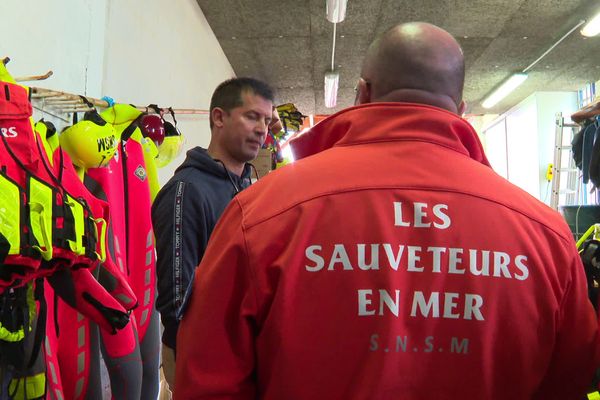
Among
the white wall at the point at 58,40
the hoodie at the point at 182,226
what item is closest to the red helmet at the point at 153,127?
the white wall at the point at 58,40

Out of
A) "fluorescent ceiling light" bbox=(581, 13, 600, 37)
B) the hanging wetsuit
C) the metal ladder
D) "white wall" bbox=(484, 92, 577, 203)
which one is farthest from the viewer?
"white wall" bbox=(484, 92, 577, 203)

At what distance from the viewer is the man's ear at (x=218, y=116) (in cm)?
193

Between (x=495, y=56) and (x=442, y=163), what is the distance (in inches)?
219

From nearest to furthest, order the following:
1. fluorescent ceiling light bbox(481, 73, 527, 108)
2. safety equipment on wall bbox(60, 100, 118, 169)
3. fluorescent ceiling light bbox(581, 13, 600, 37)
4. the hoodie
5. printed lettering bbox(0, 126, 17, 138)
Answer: printed lettering bbox(0, 126, 17, 138) < the hoodie < safety equipment on wall bbox(60, 100, 118, 169) < fluorescent ceiling light bbox(581, 13, 600, 37) < fluorescent ceiling light bbox(481, 73, 527, 108)

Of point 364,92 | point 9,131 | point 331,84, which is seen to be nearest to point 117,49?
point 9,131

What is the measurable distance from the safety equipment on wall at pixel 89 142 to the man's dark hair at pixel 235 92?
0.42 metres

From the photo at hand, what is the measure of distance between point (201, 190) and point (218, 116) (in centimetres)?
48

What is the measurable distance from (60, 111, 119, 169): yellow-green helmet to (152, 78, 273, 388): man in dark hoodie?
32 cm

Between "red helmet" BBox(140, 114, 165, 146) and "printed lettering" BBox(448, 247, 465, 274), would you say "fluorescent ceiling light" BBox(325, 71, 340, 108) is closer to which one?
"red helmet" BBox(140, 114, 165, 146)

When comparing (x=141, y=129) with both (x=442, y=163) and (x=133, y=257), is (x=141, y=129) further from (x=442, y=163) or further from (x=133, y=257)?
(x=442, y=163)

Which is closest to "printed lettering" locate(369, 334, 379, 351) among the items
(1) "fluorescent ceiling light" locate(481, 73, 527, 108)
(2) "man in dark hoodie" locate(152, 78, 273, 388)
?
(2) "man in dark hoodie" locate(152, 78, 273, 388)

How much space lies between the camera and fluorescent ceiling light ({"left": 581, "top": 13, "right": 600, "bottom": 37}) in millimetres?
4418

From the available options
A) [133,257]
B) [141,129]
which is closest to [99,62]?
[141,129]

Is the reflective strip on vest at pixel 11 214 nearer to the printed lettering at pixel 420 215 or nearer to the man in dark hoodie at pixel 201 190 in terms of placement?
the man in dark hoodie at pixel 201 190
